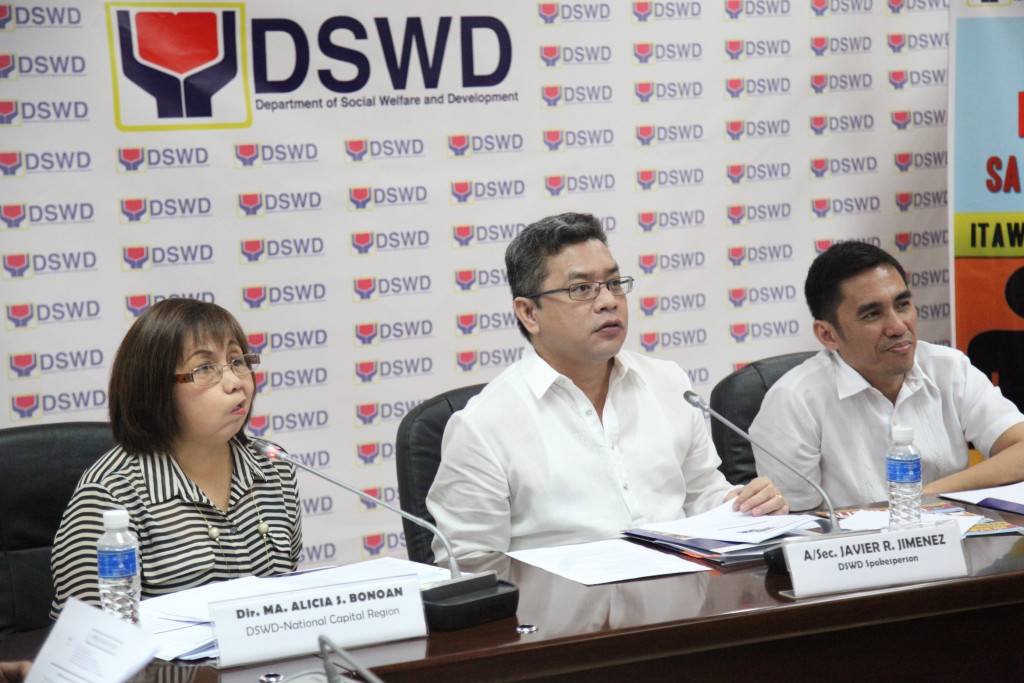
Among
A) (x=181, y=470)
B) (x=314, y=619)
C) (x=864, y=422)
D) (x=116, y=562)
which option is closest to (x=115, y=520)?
(x=116, y=562)

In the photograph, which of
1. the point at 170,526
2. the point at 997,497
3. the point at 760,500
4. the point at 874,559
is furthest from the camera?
the point at 997,497

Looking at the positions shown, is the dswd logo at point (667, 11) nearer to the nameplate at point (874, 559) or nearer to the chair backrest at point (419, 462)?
the chair backrest at point (419, 462)

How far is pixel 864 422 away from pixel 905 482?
2.44ft

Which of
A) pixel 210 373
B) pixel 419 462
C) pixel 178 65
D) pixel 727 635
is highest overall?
pixel 178 65

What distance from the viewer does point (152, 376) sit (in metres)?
2.14

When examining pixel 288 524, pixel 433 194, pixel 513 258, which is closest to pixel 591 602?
pixel 288 524

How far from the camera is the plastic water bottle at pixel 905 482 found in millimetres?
2160

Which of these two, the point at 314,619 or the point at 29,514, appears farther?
A: the point at 29,514

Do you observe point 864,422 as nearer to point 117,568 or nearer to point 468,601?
point 468,601

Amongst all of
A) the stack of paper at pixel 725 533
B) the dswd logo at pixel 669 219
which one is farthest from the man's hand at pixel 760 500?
the dswd logo at pixel 669 219

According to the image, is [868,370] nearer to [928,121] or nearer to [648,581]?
[648,581]

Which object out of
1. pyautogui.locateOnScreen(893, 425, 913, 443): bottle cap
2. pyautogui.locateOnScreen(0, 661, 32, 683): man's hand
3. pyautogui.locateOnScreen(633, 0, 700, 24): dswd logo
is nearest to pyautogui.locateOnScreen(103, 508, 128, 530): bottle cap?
pyautogui.locateOnScreen(0, 661, 32, 683): man's hand

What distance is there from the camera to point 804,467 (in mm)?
2830

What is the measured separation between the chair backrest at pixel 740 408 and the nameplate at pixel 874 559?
111 cm
